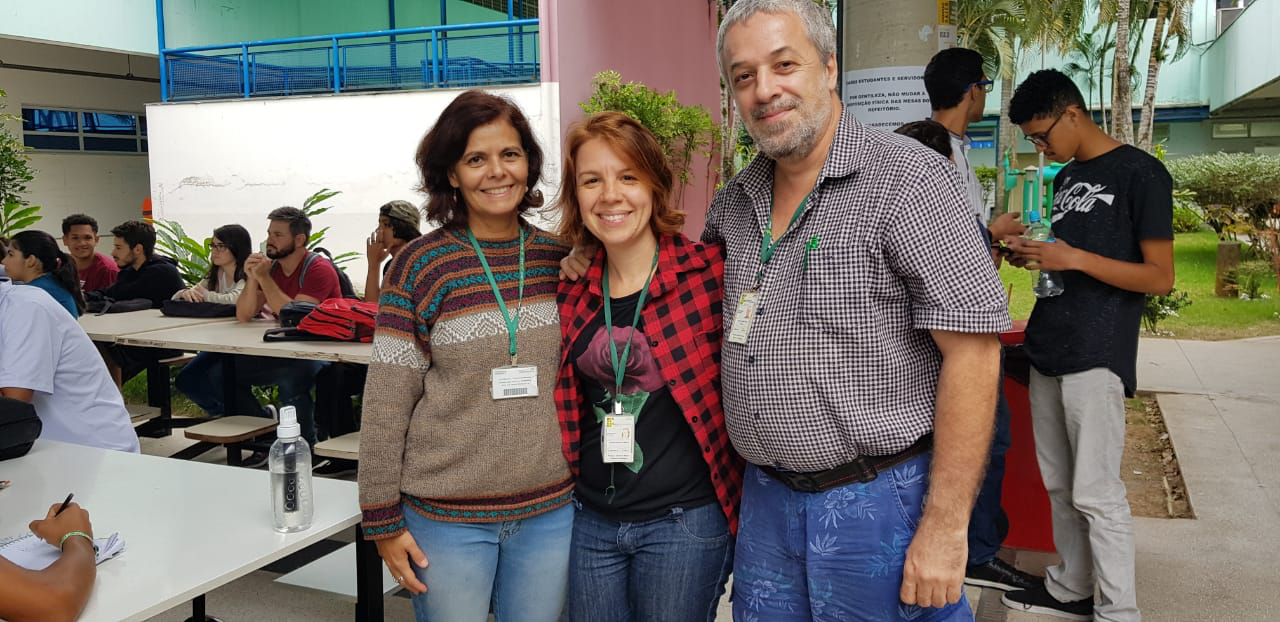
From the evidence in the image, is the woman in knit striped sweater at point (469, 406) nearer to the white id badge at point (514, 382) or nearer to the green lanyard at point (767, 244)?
the white id badge at point (514, 382)

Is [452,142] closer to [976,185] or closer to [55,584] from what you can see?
[55,584]

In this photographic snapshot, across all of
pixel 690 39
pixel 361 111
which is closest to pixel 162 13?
pixel 361 111

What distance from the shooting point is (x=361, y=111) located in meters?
13.9

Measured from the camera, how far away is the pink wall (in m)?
12.7

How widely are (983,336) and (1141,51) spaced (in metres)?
37.0

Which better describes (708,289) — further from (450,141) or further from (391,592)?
(391,592)

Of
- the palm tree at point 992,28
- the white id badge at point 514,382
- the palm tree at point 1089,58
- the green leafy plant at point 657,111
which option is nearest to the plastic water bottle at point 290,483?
the white id badge at point 514,382

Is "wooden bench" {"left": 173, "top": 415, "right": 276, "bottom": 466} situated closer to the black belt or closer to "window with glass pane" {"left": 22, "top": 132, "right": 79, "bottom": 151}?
the black belt

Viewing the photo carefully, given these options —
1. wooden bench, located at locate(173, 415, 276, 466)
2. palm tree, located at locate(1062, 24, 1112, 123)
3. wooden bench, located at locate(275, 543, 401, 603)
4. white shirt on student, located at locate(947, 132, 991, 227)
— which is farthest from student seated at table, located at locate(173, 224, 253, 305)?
palm tree, located at locate(1062, 24, 1112, 123)

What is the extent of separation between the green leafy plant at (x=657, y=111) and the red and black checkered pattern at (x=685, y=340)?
1000cm

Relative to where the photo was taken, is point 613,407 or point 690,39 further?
point 690,39

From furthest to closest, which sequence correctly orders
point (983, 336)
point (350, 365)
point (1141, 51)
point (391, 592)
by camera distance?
point (1141, 51) < point (350, 365) < point (391, 592) < point (983, 336)

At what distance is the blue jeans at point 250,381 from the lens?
5.78 meters

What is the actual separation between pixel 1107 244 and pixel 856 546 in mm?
1911
